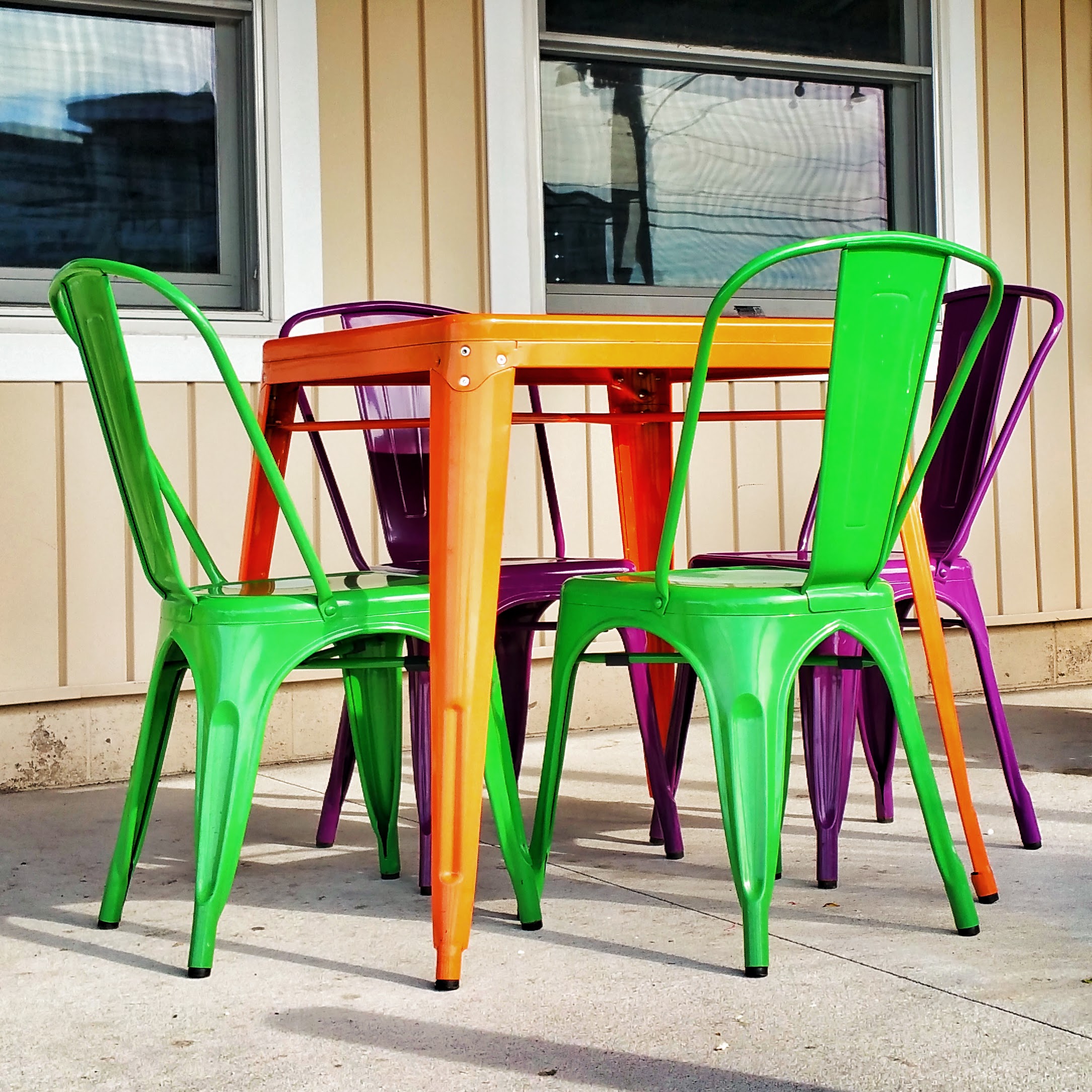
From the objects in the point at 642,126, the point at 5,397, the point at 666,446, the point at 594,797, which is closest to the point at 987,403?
the point at 666,446

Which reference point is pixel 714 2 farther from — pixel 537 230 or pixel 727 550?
pixel 727 550

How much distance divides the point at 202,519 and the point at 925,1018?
2233 mm

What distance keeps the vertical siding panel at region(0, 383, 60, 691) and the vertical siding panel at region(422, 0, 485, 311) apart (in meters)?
1.00

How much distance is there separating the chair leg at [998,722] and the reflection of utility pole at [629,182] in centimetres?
175

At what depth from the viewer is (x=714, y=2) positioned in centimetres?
396

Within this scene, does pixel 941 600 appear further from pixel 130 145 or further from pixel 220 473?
pixel 130 145

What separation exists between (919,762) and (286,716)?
1.96 m

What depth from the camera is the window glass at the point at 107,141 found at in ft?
10.7

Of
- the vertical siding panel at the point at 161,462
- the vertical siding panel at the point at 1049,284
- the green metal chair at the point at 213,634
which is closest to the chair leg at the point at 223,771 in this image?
the green metal chair at the point at 213,634

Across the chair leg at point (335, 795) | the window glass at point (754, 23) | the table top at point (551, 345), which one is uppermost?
the window glass at point (754, 23)

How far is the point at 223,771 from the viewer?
5.98 ft

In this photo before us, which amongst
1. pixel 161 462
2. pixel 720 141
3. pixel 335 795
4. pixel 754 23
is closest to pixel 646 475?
pixel 335 795

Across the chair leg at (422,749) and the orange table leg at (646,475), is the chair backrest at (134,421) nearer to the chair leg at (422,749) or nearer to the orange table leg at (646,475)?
the chair leg at (422,749)

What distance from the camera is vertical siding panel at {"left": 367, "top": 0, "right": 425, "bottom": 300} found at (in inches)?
138
